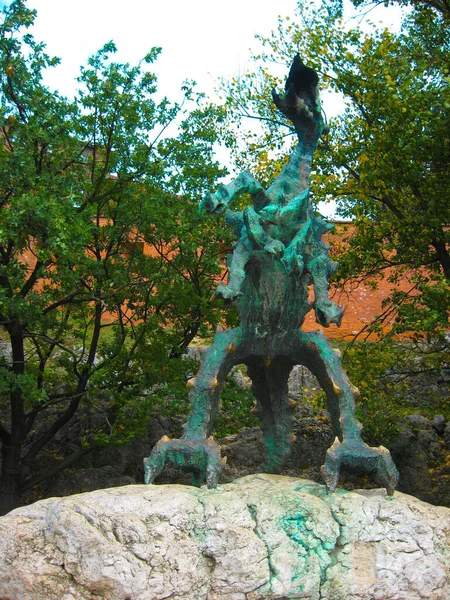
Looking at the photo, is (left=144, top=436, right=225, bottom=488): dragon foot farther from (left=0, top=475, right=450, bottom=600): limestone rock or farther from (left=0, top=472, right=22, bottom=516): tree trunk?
(left=0, top=472, right=22, bottom=516): tree trunk

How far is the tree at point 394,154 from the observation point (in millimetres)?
11000

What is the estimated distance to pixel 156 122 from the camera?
11.2 meters

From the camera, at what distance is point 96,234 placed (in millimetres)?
11180

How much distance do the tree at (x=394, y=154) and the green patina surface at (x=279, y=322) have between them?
3437 mm

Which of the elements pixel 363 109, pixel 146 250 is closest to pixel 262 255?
pixel 363 109

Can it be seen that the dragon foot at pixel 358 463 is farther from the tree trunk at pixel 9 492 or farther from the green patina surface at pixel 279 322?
the tree trunk at pixel 9 492

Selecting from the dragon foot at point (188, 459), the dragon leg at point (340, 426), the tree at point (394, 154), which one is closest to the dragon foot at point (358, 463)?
the dragon leg at point (340, 426)

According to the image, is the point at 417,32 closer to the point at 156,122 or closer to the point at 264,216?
the point at 156,122

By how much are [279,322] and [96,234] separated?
5.19m

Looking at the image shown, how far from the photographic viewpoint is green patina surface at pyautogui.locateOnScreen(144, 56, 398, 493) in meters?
5.95

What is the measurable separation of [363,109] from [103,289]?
545 cm

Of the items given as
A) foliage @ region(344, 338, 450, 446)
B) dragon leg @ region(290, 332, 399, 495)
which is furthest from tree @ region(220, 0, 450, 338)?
dragon leg @ region(290, 332, 399, 495)

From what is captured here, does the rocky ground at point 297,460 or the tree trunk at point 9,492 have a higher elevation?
the rocky ground at point 297,460

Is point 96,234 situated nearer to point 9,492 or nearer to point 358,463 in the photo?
point 9,492
